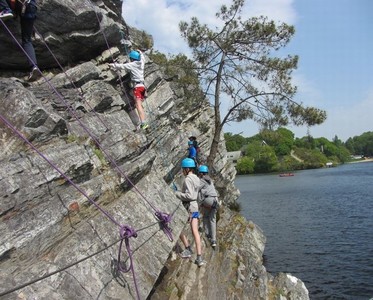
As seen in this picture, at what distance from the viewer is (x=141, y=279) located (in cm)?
766

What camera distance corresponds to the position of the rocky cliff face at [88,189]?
21.2ft

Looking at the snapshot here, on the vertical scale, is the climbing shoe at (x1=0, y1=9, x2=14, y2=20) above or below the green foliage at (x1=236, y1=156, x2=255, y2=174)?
above

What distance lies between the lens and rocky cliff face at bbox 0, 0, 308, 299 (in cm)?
647

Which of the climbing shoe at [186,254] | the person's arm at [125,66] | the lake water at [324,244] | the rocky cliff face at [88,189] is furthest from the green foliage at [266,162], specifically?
the climbing shoe at [186,254]

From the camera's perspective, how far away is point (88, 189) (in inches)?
318

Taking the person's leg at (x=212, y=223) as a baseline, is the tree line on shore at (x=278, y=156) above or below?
above

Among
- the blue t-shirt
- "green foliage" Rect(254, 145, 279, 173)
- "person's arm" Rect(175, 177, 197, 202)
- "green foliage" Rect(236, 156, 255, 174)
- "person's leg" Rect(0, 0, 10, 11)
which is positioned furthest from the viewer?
"green foliage" Rect(236, 156, 255, 174)

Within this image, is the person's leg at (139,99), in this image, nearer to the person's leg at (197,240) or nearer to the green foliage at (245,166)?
the person's leg at (197,240)

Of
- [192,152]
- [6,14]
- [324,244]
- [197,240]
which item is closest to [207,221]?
[197,240]

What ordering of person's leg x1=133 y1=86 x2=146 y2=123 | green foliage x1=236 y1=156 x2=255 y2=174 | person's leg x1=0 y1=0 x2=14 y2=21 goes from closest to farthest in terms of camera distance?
person's leg x1=0 y1=0 x2=14 y2=21
person's leg x1=133 y1=86 x2=146 y2=123
green foliage x1=236 y1=156 x2=255 y2=174

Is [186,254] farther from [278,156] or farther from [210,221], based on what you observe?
[278,156]

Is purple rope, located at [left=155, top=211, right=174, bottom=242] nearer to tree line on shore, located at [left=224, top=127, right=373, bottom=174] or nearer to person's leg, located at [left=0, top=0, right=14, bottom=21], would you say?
person's leg, located at [left=0, top=0, right=14, bottom=21]

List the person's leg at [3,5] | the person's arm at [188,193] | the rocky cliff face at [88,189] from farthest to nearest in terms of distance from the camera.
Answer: the person's arm at [188,193], the person's leg at [3,5], the rocky cliff face at [88,189]

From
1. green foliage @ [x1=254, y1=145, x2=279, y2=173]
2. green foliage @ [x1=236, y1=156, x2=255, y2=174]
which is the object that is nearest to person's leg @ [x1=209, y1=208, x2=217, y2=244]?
green foliage @ [x1=236, y1=156, x2=255, y2=174]
